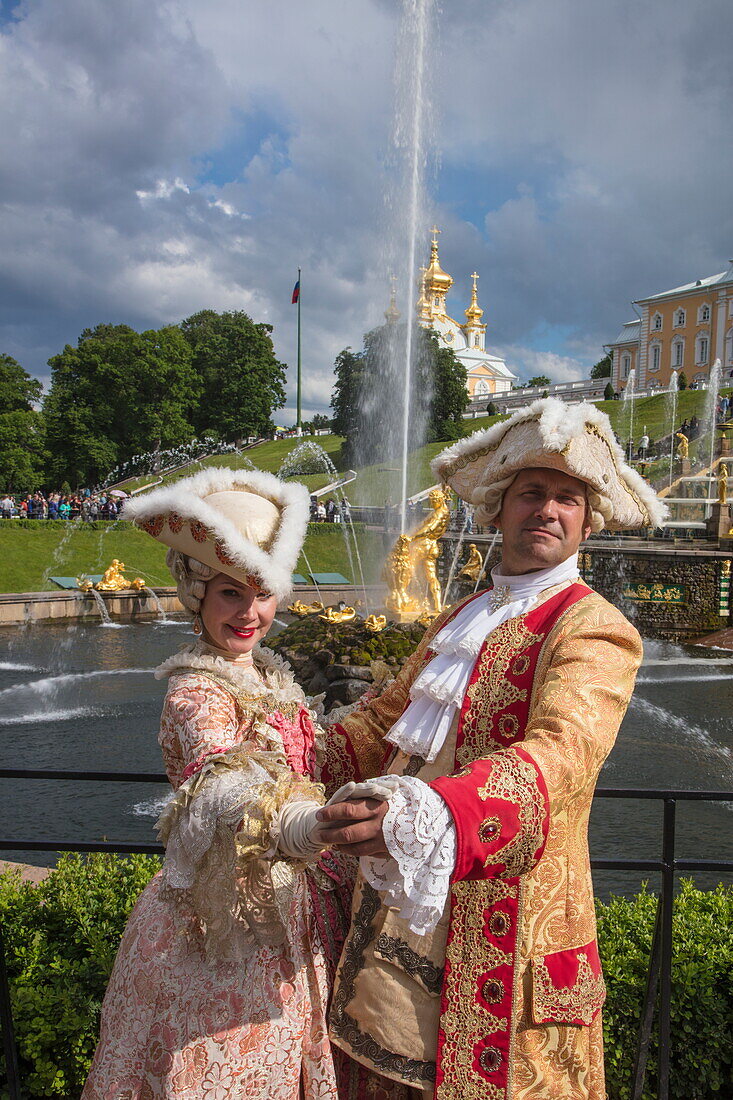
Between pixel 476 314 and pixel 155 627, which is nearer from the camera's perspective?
pixel 155 627

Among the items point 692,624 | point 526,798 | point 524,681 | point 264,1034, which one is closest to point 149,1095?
point 264,1034

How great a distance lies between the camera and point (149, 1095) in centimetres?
181

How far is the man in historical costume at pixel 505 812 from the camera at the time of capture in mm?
1478

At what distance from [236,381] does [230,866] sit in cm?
5640

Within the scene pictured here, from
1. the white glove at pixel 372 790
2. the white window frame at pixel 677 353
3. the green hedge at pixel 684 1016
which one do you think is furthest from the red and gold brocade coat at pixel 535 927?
the white window frame at pixel 677 353

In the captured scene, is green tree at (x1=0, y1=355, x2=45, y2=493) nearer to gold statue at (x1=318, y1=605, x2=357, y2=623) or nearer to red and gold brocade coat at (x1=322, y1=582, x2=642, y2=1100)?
gold statue at (x1=318, y1=605, x2=357, y2=623)

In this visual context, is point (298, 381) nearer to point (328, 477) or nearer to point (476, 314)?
point (328, 477)

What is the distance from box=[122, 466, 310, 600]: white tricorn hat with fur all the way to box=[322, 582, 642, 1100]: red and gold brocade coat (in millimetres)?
610

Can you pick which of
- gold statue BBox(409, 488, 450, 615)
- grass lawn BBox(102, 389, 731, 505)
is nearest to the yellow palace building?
grass lawn BBox(102, 389, 731, 505)

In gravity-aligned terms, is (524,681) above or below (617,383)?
below

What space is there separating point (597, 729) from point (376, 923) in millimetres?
729

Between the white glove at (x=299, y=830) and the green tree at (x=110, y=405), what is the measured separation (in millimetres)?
46283

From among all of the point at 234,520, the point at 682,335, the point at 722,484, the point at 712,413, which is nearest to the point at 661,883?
the point at 234,520

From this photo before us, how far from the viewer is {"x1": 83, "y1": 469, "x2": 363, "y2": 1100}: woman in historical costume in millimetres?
1620
